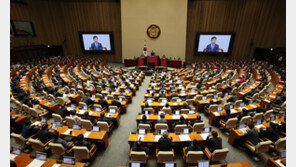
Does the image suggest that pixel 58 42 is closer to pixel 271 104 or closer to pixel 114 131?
pixel 114 131

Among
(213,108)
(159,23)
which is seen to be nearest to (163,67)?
Answer: (159,23)

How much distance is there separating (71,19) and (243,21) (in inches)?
1068

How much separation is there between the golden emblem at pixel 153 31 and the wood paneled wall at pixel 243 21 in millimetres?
4903

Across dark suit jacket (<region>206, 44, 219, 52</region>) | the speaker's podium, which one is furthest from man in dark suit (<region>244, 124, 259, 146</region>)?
dark suit jacket (<region>206, 44, 219, 52</region>)

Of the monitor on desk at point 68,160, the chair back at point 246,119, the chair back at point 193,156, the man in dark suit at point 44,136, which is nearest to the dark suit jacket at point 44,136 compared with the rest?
the man in dark suit at point 44,136

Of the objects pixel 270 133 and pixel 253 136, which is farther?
pixel 270 133

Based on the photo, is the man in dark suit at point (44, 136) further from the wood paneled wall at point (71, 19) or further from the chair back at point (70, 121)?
the wood paneled wall at point (71, 19)

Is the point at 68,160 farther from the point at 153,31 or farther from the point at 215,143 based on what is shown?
the point at 153,31

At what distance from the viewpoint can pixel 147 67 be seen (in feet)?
68.1

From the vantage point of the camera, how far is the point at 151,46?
904 inches

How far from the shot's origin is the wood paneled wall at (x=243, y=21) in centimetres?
1925

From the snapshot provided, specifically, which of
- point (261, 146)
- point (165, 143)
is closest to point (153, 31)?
point (165, 143)

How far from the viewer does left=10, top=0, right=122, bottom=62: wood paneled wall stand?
21.6 meters

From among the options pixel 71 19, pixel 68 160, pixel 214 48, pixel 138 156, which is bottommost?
pixel 138 156
